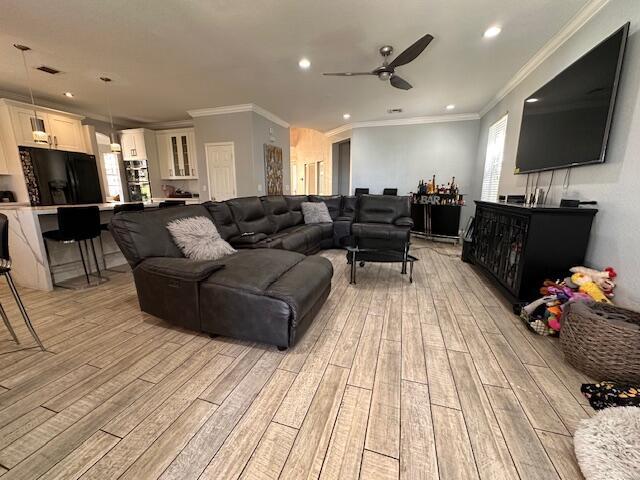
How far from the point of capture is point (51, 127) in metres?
4.63

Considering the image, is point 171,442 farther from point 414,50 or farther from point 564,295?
point 414,50

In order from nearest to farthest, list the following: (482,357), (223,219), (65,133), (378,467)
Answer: (378,467) → (482,357) → (223,219) → (65,133)

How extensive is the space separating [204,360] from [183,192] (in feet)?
19.6

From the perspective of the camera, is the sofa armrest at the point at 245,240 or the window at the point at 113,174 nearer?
the sofa armrest at the point at 245,240

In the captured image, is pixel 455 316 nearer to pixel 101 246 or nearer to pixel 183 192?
pixel 101 246

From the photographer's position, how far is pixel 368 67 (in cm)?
346

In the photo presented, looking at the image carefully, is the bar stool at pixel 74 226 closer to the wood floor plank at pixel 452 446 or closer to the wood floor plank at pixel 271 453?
the wood floor plank at pixel 271 453

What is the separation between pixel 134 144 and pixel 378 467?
25.5ft

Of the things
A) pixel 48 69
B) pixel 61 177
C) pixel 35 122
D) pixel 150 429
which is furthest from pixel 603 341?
pixel 35 122

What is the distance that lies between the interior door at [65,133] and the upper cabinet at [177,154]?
1515mm

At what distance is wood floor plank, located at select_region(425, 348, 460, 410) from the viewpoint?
53.2 inches

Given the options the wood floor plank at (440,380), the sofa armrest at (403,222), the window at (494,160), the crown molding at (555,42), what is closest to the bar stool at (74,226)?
the wood floor plank at (440,380)

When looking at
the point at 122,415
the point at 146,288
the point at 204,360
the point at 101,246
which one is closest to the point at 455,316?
the point at 204,360

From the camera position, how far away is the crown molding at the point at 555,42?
2.22 metres
